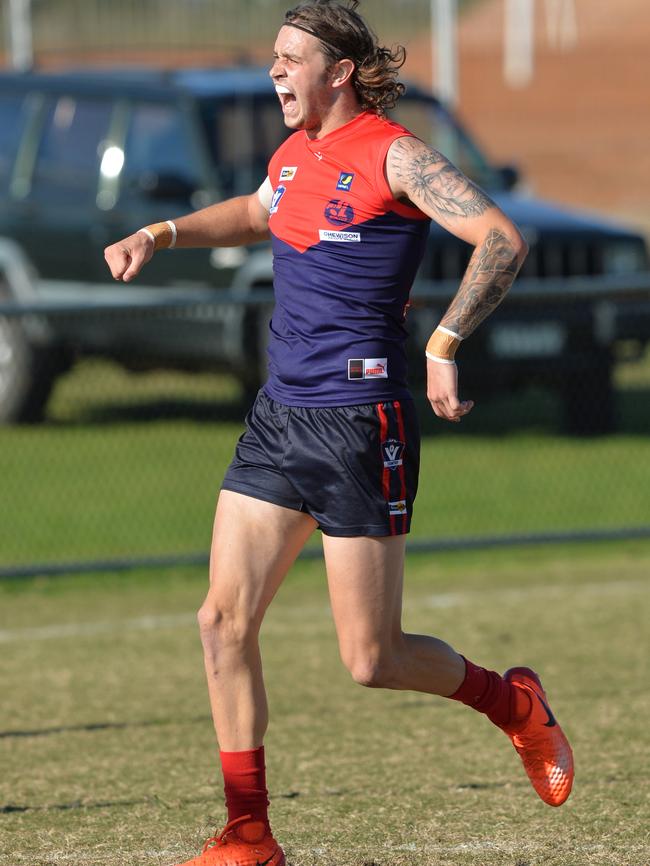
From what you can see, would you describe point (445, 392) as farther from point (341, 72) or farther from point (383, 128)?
point (341, 72)

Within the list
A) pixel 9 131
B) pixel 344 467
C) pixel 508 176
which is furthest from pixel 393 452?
pixel 9 131

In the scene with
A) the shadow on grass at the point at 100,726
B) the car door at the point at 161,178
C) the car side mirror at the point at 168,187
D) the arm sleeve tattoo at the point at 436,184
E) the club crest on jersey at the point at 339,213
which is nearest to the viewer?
the arm sleeve tattoo at the point at 436,184

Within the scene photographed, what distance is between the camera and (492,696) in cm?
472

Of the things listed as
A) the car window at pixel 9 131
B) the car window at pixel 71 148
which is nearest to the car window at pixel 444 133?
the car window at pixel 71 148

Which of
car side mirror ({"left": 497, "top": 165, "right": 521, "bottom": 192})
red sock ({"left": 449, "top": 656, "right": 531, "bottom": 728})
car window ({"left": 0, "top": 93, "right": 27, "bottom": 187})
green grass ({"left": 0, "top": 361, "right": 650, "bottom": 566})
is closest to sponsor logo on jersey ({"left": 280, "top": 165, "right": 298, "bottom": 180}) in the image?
red sock ({"left": 449, "top": 656, "right": 531, "bottom": 728})

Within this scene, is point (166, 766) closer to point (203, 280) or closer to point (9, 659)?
point (9, 659)

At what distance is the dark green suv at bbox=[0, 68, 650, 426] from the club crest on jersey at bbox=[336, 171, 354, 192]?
6579 millimetres

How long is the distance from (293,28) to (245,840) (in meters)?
2.13

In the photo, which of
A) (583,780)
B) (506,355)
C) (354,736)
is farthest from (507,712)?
(506,355)

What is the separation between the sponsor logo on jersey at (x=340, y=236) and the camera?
422cm

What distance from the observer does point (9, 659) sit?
713cm

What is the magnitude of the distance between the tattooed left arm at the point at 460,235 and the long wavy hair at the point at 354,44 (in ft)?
0.84

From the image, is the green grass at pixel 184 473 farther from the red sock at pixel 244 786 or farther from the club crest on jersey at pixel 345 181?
the club crest on jersey at pixel 345 181

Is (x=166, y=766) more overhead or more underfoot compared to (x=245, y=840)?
more underfoot
